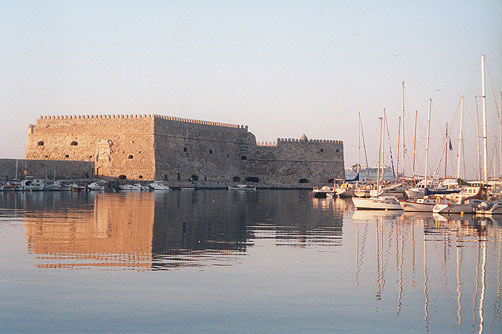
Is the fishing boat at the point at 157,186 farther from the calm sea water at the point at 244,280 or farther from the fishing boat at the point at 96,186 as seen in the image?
the calm sea water at the point at 244,280

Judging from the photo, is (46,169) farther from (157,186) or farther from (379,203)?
(379,203)

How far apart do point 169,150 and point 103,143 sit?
5.49 m

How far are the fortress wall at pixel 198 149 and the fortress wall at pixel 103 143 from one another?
114cm

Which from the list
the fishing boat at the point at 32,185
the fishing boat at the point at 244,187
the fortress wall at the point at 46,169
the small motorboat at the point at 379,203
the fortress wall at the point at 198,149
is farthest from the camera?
the fishing boat at the point at 244,187

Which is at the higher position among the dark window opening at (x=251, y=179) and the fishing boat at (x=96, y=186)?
the dark window opening at (x=251, y=179)

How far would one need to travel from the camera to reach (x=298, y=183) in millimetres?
66438

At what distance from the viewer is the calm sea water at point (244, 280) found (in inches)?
281

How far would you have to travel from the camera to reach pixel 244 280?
9.51 meters

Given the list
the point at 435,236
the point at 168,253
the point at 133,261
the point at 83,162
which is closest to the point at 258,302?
the point at 133,261

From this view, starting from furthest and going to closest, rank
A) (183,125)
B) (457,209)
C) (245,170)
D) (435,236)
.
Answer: (245,170) < (183,125) < (457,209) < (435,236)

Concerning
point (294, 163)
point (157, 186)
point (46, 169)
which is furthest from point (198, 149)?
point (46, 169)

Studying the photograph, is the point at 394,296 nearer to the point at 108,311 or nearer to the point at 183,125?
the point at 108,311

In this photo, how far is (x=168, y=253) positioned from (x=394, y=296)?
4.85 m

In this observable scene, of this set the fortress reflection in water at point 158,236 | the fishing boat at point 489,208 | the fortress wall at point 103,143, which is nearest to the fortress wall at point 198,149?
the fortress wall at point 103,143
